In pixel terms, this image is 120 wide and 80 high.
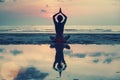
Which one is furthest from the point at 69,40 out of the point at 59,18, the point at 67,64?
the point at 67,64

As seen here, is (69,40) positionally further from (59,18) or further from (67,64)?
(67,64)

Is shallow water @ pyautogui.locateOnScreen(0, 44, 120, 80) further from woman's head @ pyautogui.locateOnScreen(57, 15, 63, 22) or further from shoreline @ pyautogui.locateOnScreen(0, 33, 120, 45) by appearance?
shoreline @ pyautogui.locateOnScreen(0, 33, 120, 45)

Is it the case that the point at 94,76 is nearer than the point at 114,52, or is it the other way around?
the point at 94,76

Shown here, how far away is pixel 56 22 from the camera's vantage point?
1706 cm

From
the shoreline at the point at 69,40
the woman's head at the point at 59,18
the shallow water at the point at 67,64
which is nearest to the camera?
the shallow water at the point at 67,64

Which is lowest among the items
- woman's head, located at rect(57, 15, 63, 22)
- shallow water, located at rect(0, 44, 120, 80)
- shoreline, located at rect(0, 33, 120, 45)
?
shallow water, located at rect(0, 44, 120, 80)

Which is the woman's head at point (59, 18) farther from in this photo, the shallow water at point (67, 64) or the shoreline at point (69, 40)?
the shoreline at point (69, 40)

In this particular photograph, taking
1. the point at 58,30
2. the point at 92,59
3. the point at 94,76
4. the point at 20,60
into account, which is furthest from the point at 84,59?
the point at 94,76

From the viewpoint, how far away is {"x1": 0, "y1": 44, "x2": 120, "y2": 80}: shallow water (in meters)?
12.7

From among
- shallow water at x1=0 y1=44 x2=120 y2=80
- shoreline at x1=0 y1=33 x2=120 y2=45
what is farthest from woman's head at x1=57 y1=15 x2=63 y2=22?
shoreline at x1=0 y1=33 x2=120 y2=45

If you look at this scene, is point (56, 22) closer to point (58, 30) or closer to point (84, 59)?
point (58, 30)

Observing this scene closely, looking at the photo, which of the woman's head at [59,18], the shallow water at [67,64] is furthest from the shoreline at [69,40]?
the woman's head at [59,18]

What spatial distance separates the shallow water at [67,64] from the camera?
12738 mm

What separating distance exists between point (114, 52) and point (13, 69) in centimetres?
683
